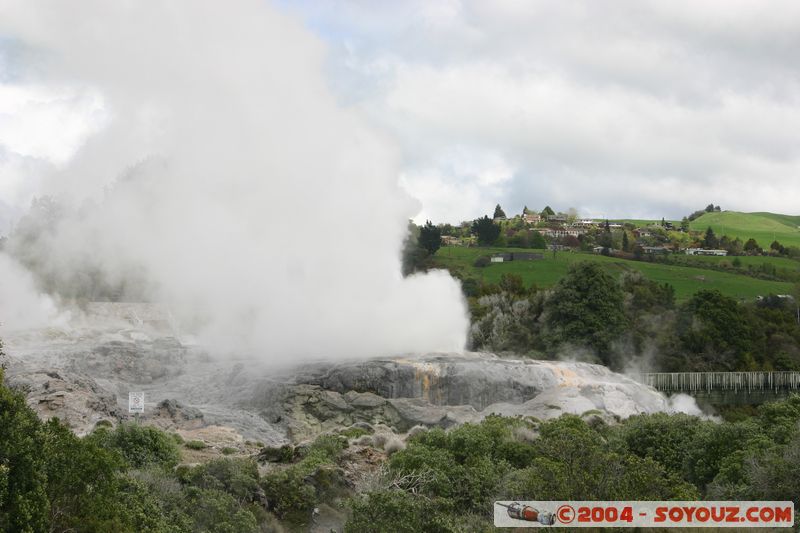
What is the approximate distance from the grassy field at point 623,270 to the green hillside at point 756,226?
23090mm

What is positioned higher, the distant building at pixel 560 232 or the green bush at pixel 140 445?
the distant building at pixel 560 232

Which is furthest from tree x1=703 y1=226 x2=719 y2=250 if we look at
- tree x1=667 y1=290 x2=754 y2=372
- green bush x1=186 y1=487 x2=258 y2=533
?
green bush x1=186 y1=487 x2=258 y2=533

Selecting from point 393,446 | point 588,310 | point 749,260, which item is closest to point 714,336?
point 588,310

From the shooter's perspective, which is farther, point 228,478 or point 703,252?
point 703,252

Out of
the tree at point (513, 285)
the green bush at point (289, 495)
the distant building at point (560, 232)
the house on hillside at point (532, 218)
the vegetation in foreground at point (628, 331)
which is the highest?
the house on hillside at point (532, 218)

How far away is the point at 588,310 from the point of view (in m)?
49.1

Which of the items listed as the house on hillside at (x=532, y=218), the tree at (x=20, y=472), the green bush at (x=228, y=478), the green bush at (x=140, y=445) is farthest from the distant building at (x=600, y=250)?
the tree at (x=20, y=472)

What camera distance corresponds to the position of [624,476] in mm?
16625

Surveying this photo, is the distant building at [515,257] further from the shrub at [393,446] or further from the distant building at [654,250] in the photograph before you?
the shrub at [393,446]

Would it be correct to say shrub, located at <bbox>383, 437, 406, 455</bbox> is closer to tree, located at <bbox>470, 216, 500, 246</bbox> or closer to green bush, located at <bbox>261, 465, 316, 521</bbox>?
green bush, located at <bbox>261, 465, 316, 521</bbox>

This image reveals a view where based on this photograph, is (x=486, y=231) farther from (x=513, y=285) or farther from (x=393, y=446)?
(x=393, y=446)

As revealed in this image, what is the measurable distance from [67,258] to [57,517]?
3730 centimetres

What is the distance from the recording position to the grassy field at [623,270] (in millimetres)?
71062

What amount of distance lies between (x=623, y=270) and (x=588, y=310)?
2725cm
